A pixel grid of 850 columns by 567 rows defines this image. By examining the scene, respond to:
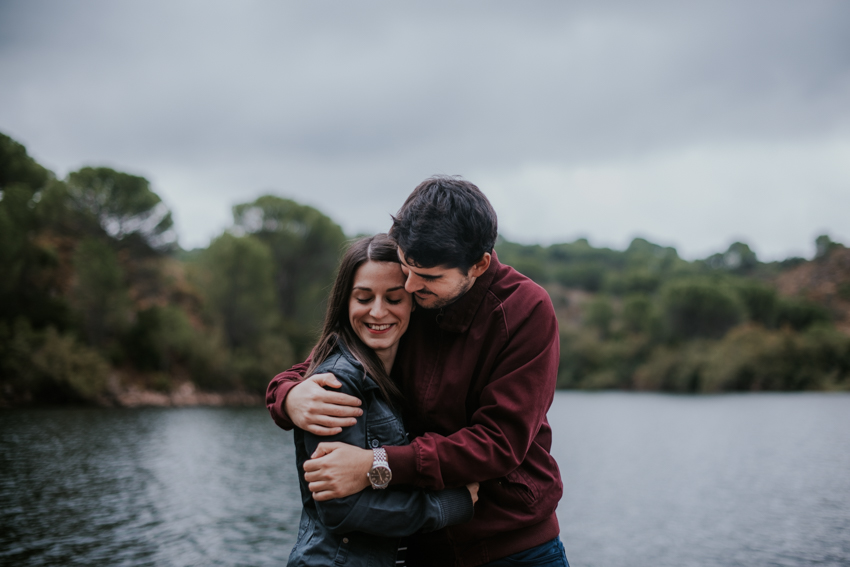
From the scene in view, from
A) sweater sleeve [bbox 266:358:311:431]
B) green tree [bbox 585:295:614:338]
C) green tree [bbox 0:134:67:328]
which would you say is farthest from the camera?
green tree [bbox 585:295:614:338]

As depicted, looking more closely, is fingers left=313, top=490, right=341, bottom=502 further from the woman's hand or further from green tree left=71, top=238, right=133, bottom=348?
green tree left=71, top=238, right=133, bottom=348

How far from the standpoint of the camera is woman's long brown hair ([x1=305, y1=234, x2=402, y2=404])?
8.08 ft

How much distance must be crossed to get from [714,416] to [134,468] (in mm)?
33746

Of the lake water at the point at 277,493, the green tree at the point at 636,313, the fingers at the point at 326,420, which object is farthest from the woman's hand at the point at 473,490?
the green tree at the point at 636,313

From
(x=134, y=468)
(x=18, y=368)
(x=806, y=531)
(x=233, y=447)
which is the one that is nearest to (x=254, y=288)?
(x=18, y=368)

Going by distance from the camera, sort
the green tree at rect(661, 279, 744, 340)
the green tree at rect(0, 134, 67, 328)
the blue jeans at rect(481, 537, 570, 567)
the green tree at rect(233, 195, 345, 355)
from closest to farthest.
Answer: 1. the blue jeans at rect(481, 537, 570, 567)
2. the green tree at rect(0, 134, 67, 328)
3. the green tree at rect(233, 195, 345, 355)
4. the green tree at rect(661, 279, 744, 340)

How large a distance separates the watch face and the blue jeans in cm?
60

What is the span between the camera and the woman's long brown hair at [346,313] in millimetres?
2463

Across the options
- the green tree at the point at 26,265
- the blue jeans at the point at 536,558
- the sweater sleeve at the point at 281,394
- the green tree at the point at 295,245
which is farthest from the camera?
the green tree at the point at 295,245

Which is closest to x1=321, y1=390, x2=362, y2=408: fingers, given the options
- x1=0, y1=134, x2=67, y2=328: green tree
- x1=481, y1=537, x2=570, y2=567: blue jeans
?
x1=481, y1=537, x2=570, y2=567: blue jeans

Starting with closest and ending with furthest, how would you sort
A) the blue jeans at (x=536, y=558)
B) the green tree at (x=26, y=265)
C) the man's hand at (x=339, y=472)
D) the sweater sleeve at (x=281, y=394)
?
the man's hand at (x=339, y=472) → the blue jeans at (x=536, y=558) → the sweater sleeve at (x=281, y=394) → the green tree at (x=26, y=265)

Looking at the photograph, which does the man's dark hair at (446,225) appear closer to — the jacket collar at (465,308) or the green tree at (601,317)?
the jacket collar at (465,308)

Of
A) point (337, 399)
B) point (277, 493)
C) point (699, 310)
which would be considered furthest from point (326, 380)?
point (699, 310)

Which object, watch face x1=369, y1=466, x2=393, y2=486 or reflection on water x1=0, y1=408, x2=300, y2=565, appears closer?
watch face x1=369, y1=466, x2=393, y2=486
